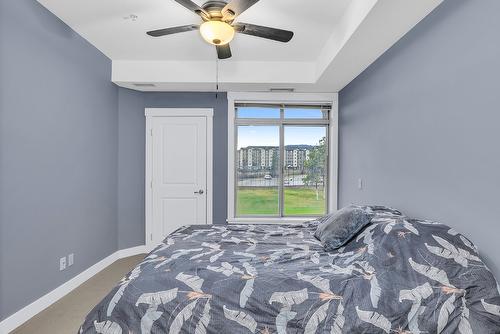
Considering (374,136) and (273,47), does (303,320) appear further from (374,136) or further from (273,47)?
(273,47)

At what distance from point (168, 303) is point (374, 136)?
2497 millimetres

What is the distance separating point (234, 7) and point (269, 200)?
297 centimetres

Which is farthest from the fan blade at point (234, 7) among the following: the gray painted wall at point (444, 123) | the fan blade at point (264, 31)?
the gray painted wall at point (444, 123)

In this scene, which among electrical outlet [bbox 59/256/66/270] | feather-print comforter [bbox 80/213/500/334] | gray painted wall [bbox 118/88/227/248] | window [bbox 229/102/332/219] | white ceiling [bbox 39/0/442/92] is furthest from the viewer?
window [bbox 229/102/332/219]

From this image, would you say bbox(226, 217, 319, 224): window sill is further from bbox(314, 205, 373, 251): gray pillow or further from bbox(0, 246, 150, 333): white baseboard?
bbox(314, 205, 373, 251): gray pillow

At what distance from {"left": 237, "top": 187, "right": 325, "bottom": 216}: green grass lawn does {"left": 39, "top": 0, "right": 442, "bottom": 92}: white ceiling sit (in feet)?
5.07

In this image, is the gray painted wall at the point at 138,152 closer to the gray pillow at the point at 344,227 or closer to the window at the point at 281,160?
the window at the point at 281,160

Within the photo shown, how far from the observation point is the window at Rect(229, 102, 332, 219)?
4258mm

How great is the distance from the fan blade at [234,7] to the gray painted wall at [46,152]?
1.71m

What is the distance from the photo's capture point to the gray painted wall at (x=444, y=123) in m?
1.51

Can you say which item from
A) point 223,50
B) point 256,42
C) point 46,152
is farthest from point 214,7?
point 46,152

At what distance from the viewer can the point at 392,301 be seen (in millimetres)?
1383

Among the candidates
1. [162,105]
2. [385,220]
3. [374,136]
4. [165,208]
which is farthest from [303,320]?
[162,105]

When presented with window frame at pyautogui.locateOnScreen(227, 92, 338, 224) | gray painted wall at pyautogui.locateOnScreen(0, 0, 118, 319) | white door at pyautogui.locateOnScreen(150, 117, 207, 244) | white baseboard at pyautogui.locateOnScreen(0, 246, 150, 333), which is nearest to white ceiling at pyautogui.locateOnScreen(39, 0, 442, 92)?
window frame at pyautogui.locateOnScreen(227, 92, 338, 224)
